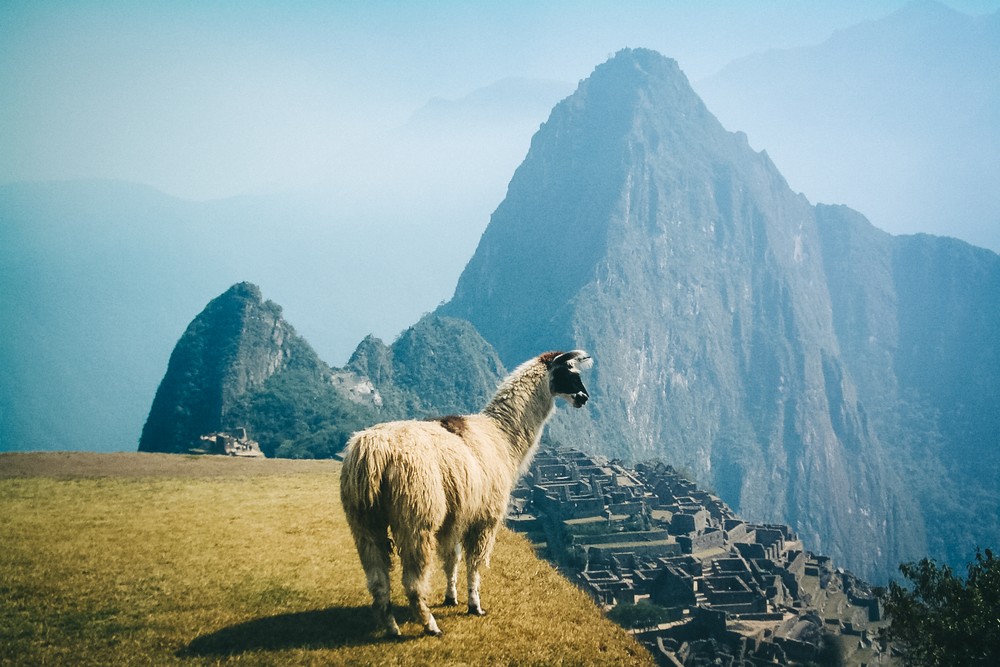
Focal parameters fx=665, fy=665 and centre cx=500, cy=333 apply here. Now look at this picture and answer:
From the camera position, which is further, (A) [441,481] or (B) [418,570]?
(A) [441,481]

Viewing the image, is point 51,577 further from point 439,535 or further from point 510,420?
point 510,420

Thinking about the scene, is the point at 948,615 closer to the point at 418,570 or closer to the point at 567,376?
the point at 567,376

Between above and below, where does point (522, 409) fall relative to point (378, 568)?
above

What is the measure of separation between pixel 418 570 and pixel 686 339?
174 m

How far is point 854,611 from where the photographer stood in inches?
1522

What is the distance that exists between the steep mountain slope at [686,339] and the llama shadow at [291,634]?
113849mm

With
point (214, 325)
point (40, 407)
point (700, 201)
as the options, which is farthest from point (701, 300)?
point (40, 407)

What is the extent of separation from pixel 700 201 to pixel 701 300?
113 feet

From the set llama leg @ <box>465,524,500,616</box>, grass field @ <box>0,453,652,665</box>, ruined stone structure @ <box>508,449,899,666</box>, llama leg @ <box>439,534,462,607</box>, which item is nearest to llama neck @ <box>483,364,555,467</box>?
llama leg @ <box>465,524,500,616</box>

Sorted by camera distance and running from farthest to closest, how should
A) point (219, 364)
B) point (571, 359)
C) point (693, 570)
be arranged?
point (219, 364)
point (693, 570)
point (571, 359)

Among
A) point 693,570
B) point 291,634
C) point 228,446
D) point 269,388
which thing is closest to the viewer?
point 291,634

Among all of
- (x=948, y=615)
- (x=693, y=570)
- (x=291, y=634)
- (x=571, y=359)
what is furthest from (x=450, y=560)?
(x=693, y=570)

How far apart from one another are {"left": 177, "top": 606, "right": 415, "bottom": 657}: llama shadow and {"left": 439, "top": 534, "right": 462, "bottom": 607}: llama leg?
0.90 meters

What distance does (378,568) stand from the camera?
6180 mm
